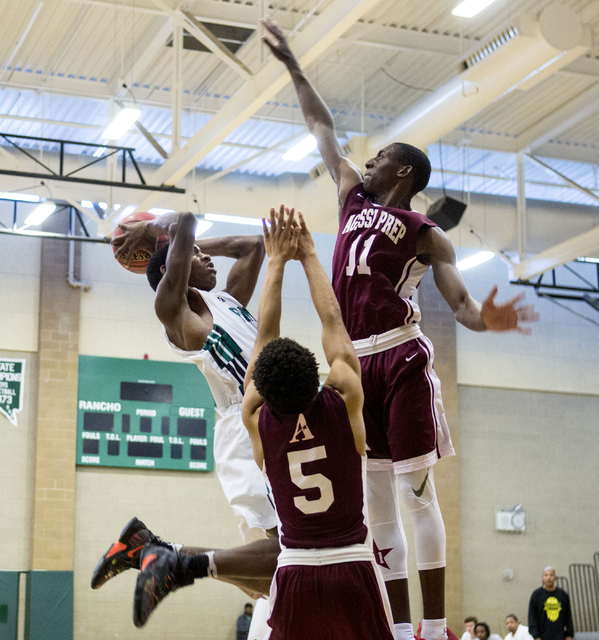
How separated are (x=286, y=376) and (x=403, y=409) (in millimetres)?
986

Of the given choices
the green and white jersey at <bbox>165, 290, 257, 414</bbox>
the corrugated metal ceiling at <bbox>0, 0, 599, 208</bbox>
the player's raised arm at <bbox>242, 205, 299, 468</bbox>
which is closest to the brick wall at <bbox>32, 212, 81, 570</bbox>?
the corrugated metal ceiling at <bbox>0, 0, 599, 208</bbox>

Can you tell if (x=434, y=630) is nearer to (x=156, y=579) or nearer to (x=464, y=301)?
(x=156, y=579)

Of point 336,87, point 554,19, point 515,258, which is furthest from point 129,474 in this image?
point 554,19

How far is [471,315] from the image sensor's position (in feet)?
14.8

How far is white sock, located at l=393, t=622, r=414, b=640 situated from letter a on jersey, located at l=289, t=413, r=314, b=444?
3.86ft

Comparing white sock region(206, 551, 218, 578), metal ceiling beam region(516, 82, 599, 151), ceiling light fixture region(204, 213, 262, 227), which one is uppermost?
metal ceiling beam region(516, 82, 599, 151)

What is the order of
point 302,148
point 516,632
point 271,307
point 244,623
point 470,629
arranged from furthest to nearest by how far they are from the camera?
point 244,623
point 470,629
point 516,632
point 302,148
point 271,307

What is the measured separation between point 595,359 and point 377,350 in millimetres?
17470

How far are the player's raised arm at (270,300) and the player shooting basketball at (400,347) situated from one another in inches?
25.6

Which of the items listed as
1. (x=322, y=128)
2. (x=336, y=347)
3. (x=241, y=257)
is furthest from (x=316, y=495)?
(x=241, y=257)

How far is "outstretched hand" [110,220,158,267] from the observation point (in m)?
6.18

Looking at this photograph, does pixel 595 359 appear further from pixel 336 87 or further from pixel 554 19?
pixel 554 19

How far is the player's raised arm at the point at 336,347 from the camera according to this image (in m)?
4.13

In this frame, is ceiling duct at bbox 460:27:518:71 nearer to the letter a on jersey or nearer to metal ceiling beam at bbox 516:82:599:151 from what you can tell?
metal ceiling beam at bbox 516:82:599:151
